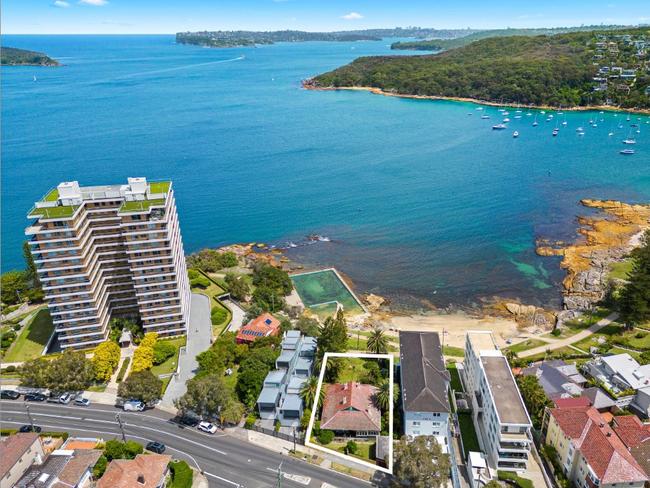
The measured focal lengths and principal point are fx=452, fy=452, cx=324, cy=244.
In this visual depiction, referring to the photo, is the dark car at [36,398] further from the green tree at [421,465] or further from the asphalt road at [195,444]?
the green tree at [421,465]

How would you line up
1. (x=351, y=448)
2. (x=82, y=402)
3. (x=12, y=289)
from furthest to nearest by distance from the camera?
(x=12, y=289) → (x=82, y=402) → (x=351, y=448)

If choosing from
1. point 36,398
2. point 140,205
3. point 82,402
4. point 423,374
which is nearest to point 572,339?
point 423,374

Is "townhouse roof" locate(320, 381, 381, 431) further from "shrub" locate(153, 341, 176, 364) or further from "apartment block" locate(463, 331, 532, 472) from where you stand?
"shrub" locate(153, 341, 176, 364)

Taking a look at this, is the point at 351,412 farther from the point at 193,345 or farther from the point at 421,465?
the point at 193,345

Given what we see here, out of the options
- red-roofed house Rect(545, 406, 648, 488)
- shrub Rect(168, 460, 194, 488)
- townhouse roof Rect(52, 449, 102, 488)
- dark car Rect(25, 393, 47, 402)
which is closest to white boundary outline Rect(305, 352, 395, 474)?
shrub Rect(168, 460, 194, 488)

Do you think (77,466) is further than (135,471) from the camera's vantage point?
Yes

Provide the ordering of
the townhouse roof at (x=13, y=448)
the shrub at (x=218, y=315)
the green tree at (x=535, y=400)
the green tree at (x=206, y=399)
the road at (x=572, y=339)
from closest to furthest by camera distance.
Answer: the townhouse roof at (x=13, y=448) < the green tree at (x=206, y=399) < the green tree at (x=535, y=400) < the road at (x=572, y=339) < the shrub at (x=218, y=315)

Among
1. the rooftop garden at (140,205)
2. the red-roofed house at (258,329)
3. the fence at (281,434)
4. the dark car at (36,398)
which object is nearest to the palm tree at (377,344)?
the red-roofed house at (258,329)
